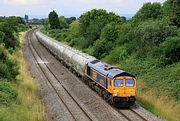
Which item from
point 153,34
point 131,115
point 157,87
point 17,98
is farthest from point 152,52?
point 17,98

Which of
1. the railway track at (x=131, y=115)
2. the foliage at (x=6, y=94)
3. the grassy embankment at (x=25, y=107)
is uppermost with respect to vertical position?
the foliage at (x=6, y=94)

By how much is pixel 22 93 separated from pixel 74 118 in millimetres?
7225

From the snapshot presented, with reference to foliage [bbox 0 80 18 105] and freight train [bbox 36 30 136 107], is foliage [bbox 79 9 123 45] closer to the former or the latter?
freight train [bbox 36 30 136 107]

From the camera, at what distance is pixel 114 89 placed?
26234 mm

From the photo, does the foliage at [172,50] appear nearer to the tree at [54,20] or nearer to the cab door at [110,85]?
the cab door at [110,85]

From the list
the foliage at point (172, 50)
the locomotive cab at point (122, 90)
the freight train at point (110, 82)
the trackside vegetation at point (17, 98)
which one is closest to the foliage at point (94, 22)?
the freight train at point (110, 82)

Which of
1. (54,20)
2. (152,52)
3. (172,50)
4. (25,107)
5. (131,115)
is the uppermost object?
(172,50)

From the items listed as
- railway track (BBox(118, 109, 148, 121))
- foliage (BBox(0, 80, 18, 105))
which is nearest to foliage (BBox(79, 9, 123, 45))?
foliage (BBox(0, 80, 18, 105))

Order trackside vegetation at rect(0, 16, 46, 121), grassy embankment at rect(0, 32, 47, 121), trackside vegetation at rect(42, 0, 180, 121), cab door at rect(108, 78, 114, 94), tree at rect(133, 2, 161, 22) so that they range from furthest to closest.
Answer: tree at rect(133, 2, 161, 22)
trackside vegetation at rect(42, 0, 180, 121)
cab door at rect(108, 78, 114, 94)
trackside vegetation at rect(0, 16, 46, 121)
grassy embankment at rect(0, 32, 47, 121)

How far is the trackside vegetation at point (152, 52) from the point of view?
28048mm

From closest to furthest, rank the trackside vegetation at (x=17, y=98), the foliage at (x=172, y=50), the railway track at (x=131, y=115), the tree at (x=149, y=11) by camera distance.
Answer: the trackside vegetation at (x=17, y=98) < the railway track at (x=131, y=115) < the foliage at (x=172, y=50) < the tree at (x=149, y=11)

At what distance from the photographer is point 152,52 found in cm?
3794

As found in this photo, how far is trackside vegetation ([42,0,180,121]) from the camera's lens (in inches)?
1104

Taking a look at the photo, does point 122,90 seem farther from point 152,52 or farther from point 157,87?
point 152,52
